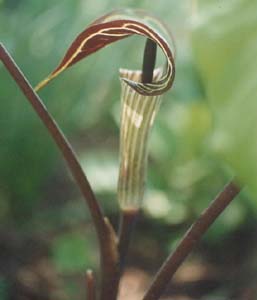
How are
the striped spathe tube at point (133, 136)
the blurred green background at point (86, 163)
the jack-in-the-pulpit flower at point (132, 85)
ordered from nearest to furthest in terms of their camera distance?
1. the jack-in-the-pulpit flower at point (132, 85)
2. the striped spathe tube at point (133, 136)
3. the blurred green background at point (86, 163)

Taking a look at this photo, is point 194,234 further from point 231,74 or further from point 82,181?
point 231,74

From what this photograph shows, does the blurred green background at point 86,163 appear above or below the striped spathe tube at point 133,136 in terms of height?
below

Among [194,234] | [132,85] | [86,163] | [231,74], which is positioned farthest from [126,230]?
[86,163]

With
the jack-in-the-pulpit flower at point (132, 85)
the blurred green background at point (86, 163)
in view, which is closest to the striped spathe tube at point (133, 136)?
the jack-in-the-pulpit flower at point (132, 85)

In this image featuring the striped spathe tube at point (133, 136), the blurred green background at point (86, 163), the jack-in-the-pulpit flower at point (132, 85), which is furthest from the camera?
the blurred green background at point (86, 163)

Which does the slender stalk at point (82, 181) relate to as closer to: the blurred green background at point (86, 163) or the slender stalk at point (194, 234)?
the slender stalk at point (194, 234)

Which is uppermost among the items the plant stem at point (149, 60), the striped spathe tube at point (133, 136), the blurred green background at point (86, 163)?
the plant stem at point (149, 60)

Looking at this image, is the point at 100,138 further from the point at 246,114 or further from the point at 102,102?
the point at 246,114
